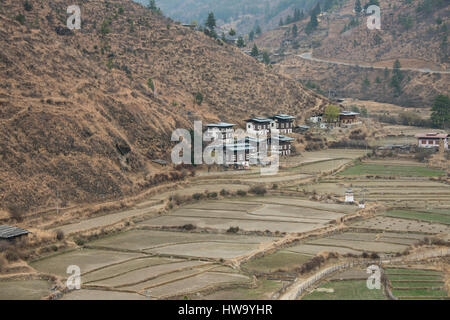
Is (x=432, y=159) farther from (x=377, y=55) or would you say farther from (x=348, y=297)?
(x=377, y=55)

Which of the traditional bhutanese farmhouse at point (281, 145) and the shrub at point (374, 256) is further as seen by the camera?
the traditional bhutanese farmhouse at point (281, 145)

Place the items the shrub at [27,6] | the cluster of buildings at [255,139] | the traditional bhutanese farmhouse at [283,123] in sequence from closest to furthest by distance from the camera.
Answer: the cluster of buildings at [255,139], the shrub at [27,6], the traditional bhutanese farmhouse at [283,123]

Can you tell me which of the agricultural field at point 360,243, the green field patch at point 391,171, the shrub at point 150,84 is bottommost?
the agricultural field at point 360,243

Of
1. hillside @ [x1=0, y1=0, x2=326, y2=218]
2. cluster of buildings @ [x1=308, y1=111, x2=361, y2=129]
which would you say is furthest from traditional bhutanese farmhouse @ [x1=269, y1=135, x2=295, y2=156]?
cluster of buildings @ [x1=308, y1=111, x2=361, y2=129]

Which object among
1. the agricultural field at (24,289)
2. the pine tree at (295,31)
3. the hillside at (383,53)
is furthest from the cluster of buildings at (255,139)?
the pine tree at (295,31)

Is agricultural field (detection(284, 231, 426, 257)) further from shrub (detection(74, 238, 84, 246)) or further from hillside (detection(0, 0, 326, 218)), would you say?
hillside (detection(0, 0, 326, 218))

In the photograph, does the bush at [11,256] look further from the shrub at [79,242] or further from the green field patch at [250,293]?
the green field patch at [250,293]

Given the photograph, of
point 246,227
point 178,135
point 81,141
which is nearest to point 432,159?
point 178,135

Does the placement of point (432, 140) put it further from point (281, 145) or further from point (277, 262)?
point (277, 262)
